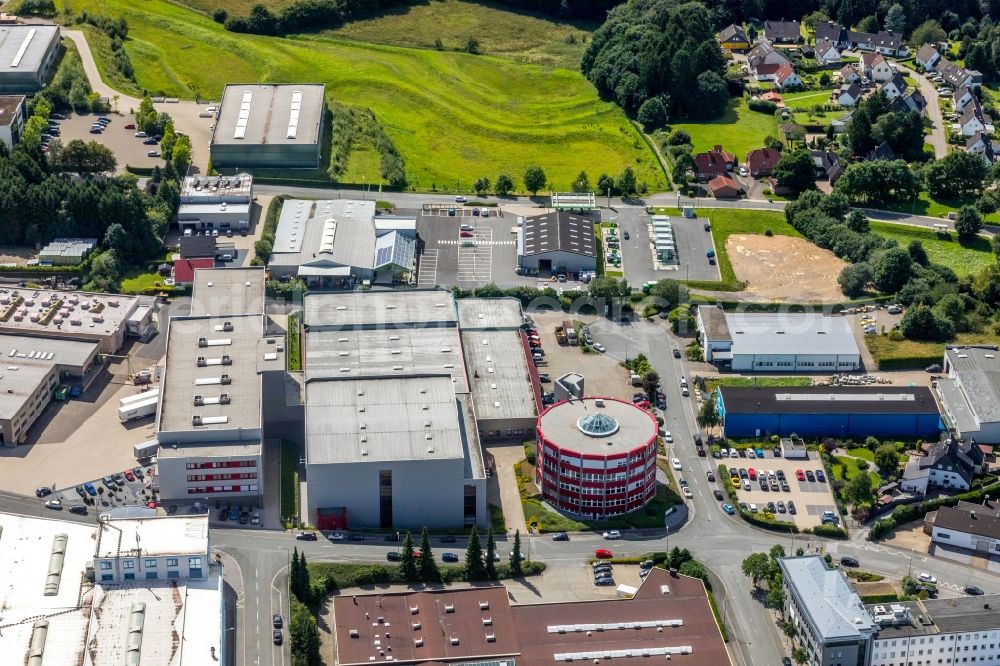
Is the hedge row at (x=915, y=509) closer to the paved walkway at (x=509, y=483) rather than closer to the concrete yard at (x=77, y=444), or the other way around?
the paved walkway at (x=509, y=483)

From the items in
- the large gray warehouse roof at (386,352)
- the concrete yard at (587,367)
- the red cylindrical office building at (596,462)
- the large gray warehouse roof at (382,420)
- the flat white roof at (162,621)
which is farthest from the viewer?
the concrete yard at (587,367)

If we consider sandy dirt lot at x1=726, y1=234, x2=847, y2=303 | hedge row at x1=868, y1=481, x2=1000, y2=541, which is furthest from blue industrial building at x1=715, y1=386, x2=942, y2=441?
sandy dirt lot at x1=726, y1=234, x2=847, y2=303

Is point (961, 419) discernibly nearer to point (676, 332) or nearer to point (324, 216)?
point (676, 332)

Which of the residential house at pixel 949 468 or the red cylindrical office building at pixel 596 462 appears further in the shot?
the residential house at pixel 949 468

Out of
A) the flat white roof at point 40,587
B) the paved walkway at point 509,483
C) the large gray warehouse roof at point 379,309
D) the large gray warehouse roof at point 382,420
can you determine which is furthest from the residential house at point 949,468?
the flat white roof at point 40,587

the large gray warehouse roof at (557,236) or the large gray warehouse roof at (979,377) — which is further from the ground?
the large gray warehouse roof at (979,377)

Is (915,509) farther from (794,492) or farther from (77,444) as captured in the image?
(77,444)
